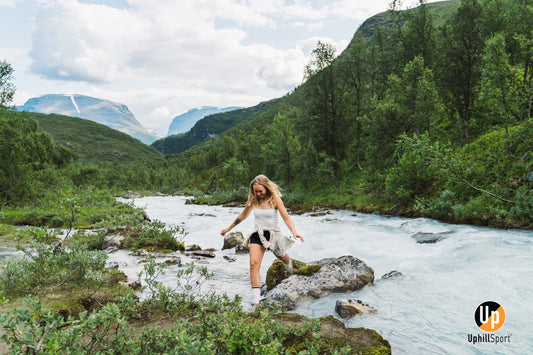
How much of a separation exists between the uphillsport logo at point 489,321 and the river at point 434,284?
35 millimetres

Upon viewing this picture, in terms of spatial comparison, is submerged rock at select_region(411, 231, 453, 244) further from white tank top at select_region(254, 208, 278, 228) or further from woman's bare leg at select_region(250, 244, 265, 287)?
woman's bare leg at select_region(250, 244, 265, 287)

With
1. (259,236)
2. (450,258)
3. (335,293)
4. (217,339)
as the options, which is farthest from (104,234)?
(450,258)

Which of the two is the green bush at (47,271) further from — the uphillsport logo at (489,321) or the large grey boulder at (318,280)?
the uphillsport logo at (489,321)

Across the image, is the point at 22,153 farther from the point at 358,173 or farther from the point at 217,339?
the point at 358,173

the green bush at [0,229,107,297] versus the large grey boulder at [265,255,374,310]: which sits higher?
the green bush at [0,229,107,297]

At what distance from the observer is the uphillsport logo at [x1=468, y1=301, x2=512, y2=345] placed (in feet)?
17.2

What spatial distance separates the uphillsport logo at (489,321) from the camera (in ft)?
17.2

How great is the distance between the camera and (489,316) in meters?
6.32

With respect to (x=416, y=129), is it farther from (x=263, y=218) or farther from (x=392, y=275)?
(x=263, y=218)

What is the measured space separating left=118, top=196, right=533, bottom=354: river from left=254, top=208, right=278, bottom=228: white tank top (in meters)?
2.32

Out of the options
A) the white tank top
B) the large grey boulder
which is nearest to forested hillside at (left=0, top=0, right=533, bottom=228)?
the large grey boulder

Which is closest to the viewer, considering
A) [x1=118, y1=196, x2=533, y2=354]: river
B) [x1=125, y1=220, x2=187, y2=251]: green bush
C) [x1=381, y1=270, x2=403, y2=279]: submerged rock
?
[x1=118, y1=196, x2=533, y2=354]: river

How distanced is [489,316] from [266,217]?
5557 millimetres

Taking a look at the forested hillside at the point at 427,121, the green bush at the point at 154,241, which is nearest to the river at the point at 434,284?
the green bush at the point at 154,241
